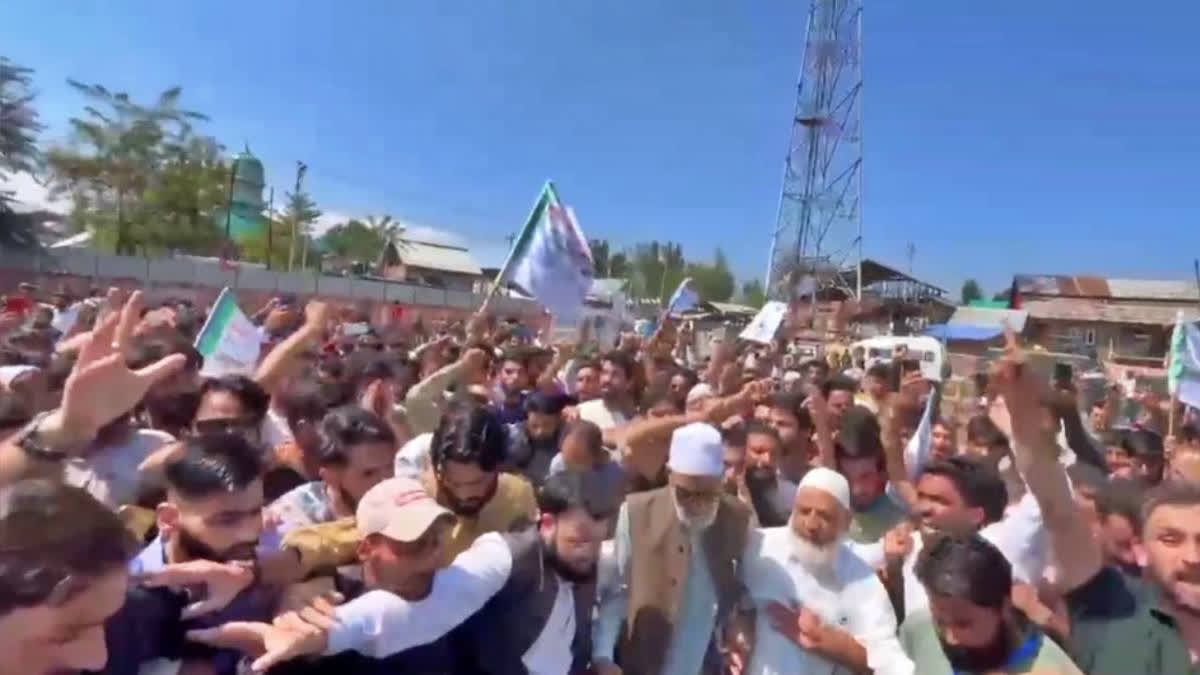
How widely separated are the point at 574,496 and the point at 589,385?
11.6 feet

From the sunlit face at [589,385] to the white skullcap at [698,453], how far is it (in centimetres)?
283

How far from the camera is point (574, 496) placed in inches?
114

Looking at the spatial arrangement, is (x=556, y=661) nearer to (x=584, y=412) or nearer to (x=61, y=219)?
(x=584, y=412)

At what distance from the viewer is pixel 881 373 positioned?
7.81m

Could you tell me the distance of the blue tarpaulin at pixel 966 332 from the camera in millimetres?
35656

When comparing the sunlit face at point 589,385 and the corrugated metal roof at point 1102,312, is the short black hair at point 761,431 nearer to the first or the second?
the sunlit face at point 589,385

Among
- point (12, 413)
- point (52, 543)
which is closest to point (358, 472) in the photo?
point (12, 413)

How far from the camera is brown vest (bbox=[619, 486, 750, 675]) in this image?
344cm

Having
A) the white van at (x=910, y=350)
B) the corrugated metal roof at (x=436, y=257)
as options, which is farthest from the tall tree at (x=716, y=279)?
the white van at (x=910, y=350)

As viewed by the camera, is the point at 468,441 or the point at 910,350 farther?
the point at 910,350

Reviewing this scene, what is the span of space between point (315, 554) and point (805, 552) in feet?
5.54

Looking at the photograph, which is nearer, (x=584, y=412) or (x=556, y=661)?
(x=556, y=661)

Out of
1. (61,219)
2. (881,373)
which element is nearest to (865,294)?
(61,219)

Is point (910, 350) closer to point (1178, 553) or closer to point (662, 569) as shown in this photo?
point (662, 569)
